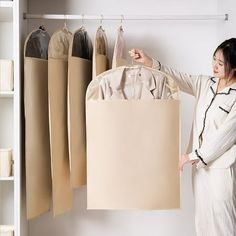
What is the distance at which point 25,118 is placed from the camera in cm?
219

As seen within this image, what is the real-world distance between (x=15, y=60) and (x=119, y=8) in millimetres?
780

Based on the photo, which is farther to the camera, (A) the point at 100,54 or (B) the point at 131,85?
(A) the point at 100,54

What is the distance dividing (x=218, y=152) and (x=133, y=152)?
16.0 inches

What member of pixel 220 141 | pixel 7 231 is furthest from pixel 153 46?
pixel 7 231

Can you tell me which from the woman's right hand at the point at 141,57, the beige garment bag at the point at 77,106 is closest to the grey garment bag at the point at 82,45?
the beige garment bag at the point at 77,106

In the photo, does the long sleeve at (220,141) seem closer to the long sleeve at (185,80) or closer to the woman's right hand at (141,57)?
the long sleeve at (185,80)

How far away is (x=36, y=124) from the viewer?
2.22m

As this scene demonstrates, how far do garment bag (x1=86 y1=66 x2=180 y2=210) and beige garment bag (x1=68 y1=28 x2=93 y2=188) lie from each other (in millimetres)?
166

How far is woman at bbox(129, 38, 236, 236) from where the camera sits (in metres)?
1.97

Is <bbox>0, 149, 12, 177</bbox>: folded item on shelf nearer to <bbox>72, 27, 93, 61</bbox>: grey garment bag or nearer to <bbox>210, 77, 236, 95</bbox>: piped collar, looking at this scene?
<bbox>72, 27, 93, 61</bbox>: grey garment bag

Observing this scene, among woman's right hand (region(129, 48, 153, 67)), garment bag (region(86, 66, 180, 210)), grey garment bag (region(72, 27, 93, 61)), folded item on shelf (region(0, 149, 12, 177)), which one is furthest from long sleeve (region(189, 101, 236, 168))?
folded item on shelf (region(0, 149, 12, 177))

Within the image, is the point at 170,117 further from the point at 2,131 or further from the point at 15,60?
the point at 2,131

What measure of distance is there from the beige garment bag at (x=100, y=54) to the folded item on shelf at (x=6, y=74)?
1.43 ft

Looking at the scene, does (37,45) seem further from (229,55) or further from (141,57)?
(229,55)
